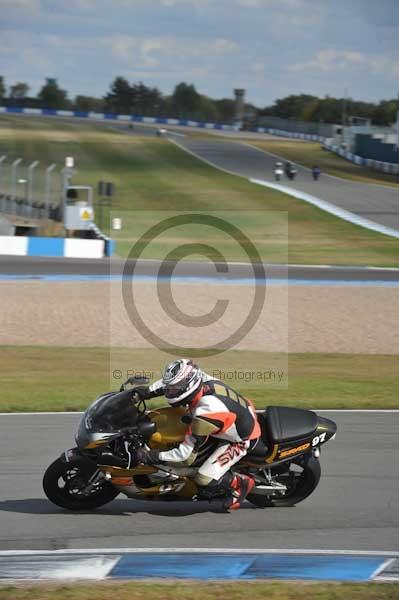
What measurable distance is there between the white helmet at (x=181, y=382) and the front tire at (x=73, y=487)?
906 mm

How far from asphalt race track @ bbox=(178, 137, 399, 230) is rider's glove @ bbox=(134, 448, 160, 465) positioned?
39.1 meters

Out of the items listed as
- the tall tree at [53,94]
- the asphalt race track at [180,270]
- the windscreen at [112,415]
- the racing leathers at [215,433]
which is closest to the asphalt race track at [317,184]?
the asphalt race track at [180,270]

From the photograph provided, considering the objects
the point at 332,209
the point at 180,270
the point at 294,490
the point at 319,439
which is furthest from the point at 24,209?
the point at 319,439

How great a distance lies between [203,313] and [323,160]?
62.8m

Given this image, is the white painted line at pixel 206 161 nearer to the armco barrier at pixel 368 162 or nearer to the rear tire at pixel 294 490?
the armco barrier at pixel 368 162

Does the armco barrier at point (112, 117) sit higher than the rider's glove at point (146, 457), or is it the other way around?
the armco barrier at point (112, 117)

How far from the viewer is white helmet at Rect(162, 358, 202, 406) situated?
25.2 ft

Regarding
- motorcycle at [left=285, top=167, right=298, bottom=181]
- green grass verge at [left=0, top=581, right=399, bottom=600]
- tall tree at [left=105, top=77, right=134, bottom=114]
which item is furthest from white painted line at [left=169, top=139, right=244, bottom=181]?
tall tree at [left=105, top=77, right=134, bottom=114]

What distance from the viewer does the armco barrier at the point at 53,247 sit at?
33.4 m

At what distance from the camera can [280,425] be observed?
A: 327 inches

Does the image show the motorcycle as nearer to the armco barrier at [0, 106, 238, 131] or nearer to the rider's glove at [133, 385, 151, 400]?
the rider's glove at [133, 385, 151, 400]

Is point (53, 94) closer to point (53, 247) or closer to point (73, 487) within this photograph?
point (53, 247)

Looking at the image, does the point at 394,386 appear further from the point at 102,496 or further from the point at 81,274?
the point at 81,274

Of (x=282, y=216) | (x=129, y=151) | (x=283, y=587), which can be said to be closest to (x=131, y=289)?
(x=283, y=587)
